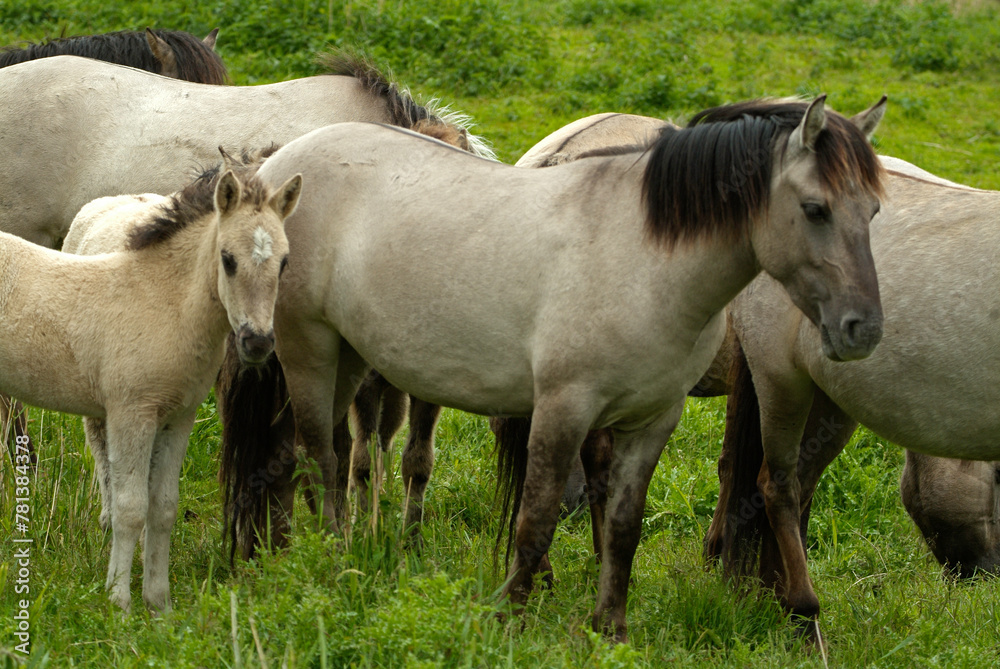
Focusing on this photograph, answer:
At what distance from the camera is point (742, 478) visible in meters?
5.14

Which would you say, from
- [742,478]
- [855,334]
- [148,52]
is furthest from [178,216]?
[148,52]

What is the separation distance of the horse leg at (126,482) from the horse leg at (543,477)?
149 centimetres

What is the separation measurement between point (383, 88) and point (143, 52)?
98.1 inches

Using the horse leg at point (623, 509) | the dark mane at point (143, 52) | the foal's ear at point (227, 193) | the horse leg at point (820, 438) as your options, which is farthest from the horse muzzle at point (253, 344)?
the dark mane at point (143, 52)

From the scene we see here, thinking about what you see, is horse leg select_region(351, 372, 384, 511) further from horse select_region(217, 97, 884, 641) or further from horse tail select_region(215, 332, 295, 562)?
horse select_region(217, 97, 884, 641)

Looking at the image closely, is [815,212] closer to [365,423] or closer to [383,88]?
[365,423]

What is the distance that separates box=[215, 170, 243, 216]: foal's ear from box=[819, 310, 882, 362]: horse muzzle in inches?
89.0

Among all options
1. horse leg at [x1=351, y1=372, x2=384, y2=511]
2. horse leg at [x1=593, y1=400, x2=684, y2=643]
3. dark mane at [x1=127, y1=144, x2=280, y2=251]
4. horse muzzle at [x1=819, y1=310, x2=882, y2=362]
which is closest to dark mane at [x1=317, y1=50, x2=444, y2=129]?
horse leg at [x1=351, y1=372, x2=384, y2=511]

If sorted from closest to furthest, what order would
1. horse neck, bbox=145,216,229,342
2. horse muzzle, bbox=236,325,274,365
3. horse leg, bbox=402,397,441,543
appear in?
1. horse muzzle, bbox=236,325,274,365
2. horse neck, bbox=145,216,229,342
3. horse leg, bbox=402,397,441,543

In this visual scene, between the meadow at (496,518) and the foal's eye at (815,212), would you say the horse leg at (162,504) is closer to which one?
the meadow at (496,518)

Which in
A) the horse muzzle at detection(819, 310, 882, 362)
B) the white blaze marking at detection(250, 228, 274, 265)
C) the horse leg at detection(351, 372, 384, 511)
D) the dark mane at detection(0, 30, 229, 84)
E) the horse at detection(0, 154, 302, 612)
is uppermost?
the horse muzzle at detection(819, 310, 882, 362)

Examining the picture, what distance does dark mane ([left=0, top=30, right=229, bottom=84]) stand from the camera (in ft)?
24.9

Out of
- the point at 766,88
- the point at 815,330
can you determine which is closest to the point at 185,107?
the point at 815,330

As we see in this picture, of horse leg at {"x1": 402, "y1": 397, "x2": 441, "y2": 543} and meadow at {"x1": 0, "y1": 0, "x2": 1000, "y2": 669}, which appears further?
horse leg at {"x1": 402, "y1": 397, "x2": 441, "y2": 543}
